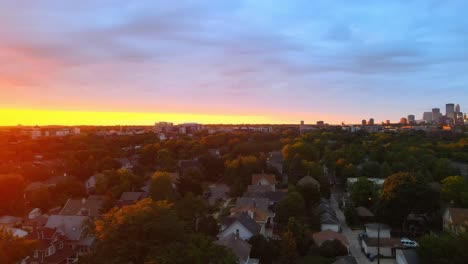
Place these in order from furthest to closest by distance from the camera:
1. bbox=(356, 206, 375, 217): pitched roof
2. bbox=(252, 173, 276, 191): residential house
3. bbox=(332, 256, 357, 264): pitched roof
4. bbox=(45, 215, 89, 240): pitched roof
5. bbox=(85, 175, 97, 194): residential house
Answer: bbox=(85, 175, 97, 194): residential house
bbox=(252, 173, 276, 191): residential house
bbox=(356, 206, 375, 217): pitched roof
bbox=(45, 215, 89, 240): pitched roof
bbox=(332, 256, 357, 264): pitched roof

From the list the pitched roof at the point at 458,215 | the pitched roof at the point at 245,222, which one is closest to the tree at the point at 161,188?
the pitched roof at the point at 245,222

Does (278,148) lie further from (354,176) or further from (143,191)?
(143,191)

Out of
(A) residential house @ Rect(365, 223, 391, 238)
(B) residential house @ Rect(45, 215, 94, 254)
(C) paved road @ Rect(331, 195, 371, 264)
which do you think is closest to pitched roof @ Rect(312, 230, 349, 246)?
(C) paved road @ Rect(331, 195, 371, 264)

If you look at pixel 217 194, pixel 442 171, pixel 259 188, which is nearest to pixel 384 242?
pixel 259 188

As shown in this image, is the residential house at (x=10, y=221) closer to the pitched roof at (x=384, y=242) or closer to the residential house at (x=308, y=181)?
the residential house at (x=308, y=181)

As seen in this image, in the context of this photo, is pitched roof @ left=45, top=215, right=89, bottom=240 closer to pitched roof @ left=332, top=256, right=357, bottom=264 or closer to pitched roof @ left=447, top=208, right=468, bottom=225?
pitched roof @ left=332, top=256, right=357, bottom=264

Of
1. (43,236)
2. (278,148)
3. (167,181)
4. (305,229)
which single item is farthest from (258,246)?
(278,148)
